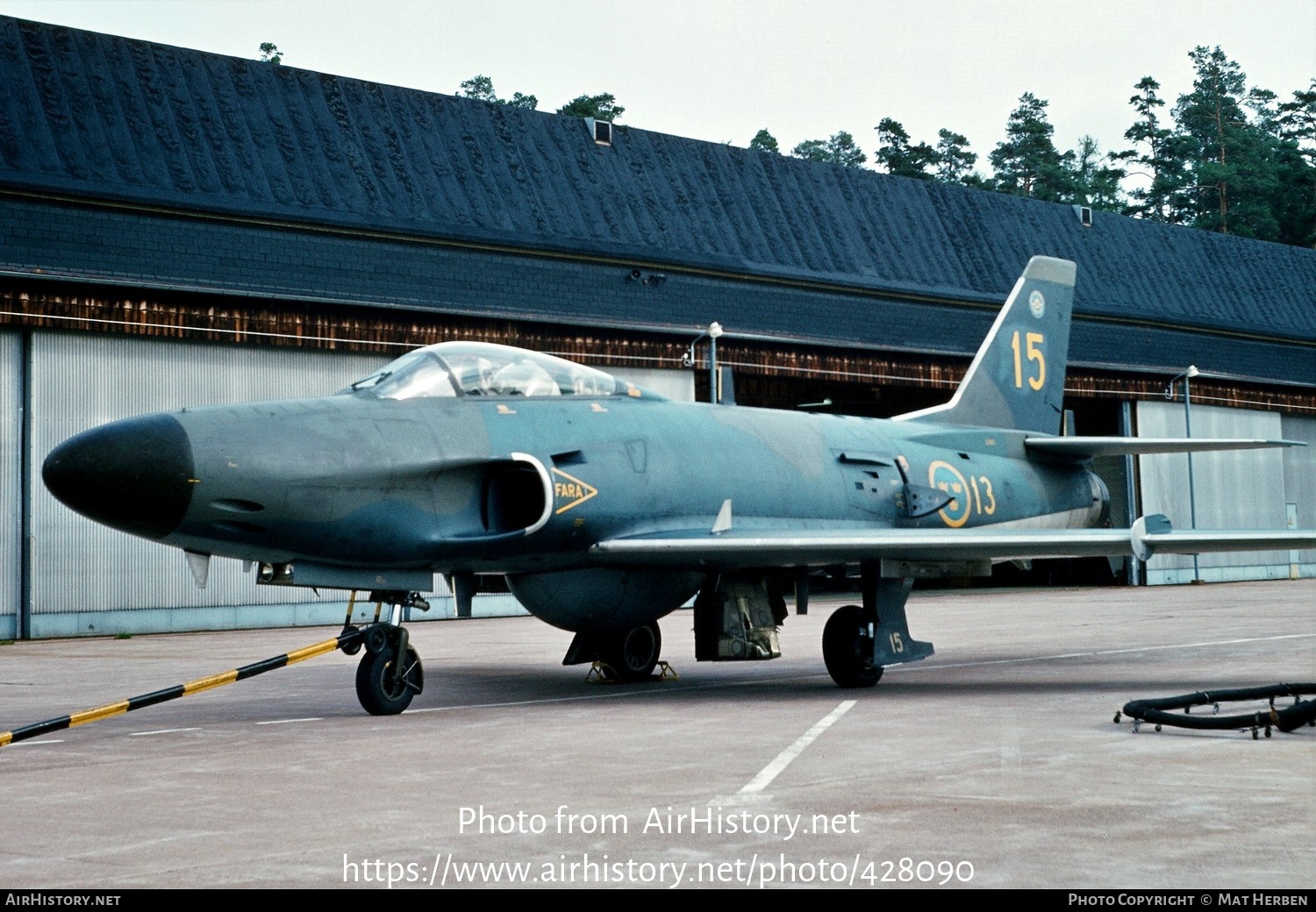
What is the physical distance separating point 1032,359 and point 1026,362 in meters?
0.16

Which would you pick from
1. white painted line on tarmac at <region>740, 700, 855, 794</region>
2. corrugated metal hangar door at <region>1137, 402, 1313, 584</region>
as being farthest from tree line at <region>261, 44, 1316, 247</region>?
white painted line on tarmac at <region>740, 700, 855, 794</region>

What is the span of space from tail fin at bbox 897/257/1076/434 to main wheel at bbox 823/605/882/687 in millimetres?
4817

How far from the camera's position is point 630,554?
11.2 meters

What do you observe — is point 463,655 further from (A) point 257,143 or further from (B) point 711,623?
(A) point 257,143

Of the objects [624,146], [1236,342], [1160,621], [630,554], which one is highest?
[624,146]

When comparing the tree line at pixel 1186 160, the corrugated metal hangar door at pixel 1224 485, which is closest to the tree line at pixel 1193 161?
the tree line at pixel 1186 160

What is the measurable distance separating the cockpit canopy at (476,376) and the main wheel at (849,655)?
294 cm

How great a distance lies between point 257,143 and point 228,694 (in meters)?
16.2

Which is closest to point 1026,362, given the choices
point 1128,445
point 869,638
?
point 1128,445

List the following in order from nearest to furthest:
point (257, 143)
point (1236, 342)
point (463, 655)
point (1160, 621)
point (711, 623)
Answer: point (711, 623), point (463, 655), point (1160, 621), point (257, 143), point (1236, 342)

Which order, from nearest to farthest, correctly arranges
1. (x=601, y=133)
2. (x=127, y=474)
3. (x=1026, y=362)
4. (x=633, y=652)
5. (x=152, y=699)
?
(x=127, y=474) < (x=152, y=699) < (x=633, y=652) < (x=1026, y=362) < (x=601, y=133)

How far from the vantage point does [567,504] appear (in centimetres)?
1088

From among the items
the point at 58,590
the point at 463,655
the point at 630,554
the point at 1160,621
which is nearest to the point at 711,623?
the point at 630,554

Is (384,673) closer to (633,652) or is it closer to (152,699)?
(152,699)
